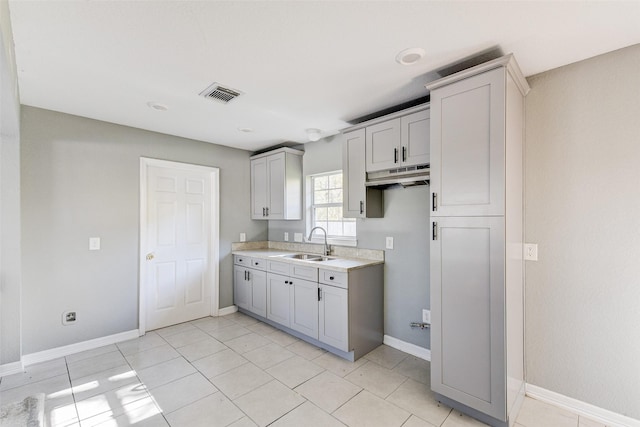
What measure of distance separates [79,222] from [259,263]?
1.94 meters

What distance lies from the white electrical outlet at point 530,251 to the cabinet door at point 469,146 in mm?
625

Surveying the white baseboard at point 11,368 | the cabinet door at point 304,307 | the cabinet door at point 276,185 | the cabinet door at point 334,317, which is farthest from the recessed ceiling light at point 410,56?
the white baseboard at point 11,368

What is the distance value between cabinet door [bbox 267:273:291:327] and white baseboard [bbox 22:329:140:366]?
1531mm

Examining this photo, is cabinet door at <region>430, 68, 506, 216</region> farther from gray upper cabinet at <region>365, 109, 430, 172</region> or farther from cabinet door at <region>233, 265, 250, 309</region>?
cabinet door at <region>233, 265, 250, 309</region>

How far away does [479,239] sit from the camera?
6.15 feet

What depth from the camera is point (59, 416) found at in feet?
6.46

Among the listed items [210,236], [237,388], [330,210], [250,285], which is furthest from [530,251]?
[210,236]

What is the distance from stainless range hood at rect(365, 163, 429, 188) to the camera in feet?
8.20

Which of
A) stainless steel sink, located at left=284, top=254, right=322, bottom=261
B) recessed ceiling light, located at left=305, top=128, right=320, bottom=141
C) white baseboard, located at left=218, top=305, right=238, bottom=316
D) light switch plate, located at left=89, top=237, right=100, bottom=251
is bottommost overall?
white baseboard, located at left=218, top=305, right=238, bottom=316

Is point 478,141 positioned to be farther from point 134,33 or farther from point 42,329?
point 42,329

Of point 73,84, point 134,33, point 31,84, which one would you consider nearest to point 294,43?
point 134,33

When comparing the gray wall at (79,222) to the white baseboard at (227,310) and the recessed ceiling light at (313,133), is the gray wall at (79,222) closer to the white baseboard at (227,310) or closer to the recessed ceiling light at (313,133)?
the white baseboard at (227,310)

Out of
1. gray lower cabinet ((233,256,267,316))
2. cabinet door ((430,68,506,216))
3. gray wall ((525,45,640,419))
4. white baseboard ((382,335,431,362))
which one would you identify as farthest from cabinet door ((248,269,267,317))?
gray wall ((525,45,640,419))

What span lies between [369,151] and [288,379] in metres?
2.19
